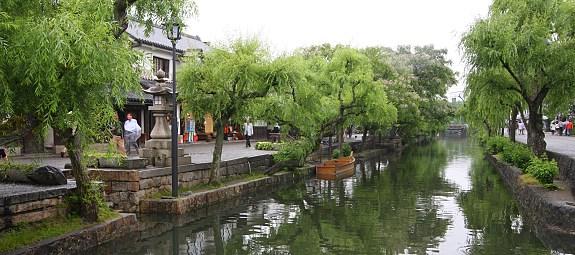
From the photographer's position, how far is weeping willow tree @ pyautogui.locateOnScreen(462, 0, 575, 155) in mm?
16750

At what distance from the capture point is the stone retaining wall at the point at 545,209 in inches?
481

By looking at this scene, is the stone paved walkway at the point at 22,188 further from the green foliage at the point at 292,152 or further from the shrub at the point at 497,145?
the shrub at the point at 497,145

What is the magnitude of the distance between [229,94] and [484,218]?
28.5ft

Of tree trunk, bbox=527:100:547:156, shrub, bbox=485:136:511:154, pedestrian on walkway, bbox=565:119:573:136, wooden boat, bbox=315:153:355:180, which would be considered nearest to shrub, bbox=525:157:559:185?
tree trunk, bbox=527:100:547:156

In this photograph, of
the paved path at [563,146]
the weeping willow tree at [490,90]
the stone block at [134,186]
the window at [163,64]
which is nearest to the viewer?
the stone block at [134,186]

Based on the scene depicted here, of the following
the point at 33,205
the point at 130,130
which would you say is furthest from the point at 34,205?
the point at 130,130

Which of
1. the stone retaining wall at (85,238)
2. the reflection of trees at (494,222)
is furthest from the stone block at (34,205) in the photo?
the reflection of trees at (494,222)

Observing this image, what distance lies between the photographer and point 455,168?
3244 cm

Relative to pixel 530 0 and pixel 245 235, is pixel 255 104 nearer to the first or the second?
pixel 245 235

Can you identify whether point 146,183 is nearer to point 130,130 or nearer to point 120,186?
point 120,186

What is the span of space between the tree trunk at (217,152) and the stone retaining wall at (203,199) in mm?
655

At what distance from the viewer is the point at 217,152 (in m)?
18.0

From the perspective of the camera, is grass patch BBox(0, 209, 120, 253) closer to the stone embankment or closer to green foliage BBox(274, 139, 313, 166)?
the stone embankment

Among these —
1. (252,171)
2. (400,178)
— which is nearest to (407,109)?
(400,178)
